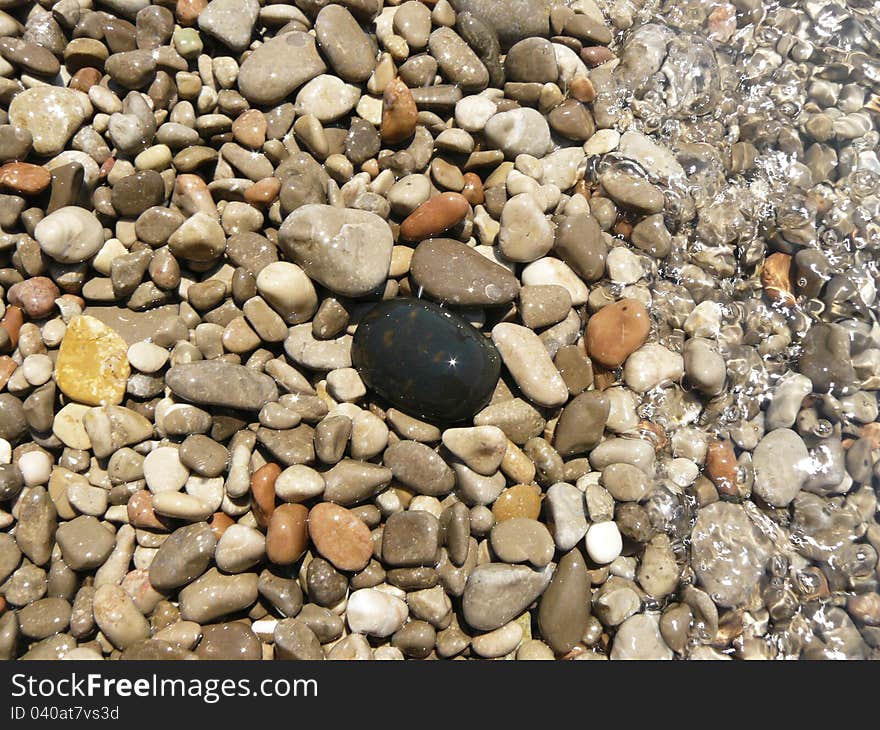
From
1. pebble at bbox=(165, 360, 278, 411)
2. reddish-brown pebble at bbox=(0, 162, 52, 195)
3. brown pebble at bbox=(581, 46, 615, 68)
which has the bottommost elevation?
pebble at bbox=(165, 360, 278, 411)

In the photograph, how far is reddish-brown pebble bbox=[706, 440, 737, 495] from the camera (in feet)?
9.69

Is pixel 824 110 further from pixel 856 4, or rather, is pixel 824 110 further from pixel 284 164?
pixel 284 164

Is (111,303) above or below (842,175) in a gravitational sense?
→ below

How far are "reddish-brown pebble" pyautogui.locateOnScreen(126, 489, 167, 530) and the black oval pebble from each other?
101 cm

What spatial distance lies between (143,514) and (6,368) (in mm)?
944

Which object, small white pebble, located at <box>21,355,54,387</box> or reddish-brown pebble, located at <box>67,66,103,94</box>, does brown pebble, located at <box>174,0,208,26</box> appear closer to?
reddish-brown pebble, located at <box>67,66,103,94</box>

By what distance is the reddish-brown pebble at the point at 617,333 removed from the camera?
9.79ft

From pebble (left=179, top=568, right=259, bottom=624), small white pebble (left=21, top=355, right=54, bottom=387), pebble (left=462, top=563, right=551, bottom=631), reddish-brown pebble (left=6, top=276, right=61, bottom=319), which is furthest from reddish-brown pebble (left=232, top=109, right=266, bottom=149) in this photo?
pebble (left=462, top=563, right=551, bottom=631)

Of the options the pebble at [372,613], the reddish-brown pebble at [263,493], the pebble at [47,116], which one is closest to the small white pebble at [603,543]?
the pebble at [372,613]

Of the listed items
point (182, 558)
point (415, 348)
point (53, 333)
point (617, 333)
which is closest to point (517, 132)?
point (617, 333)

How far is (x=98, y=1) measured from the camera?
330cm
